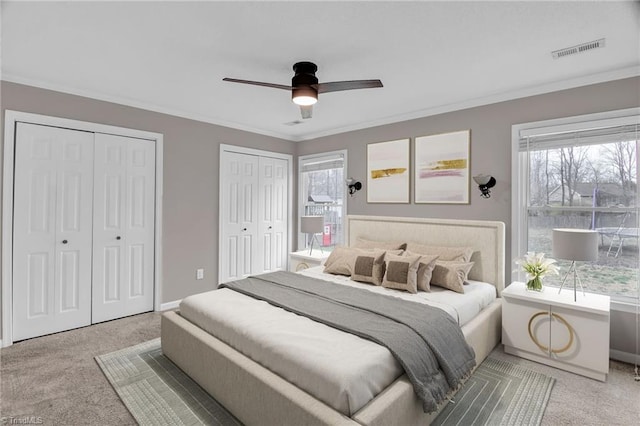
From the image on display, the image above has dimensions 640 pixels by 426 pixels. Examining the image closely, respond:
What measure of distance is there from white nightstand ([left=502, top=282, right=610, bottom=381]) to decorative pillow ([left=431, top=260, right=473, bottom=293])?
390 mm

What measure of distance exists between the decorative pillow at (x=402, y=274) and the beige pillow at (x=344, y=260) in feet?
1.12

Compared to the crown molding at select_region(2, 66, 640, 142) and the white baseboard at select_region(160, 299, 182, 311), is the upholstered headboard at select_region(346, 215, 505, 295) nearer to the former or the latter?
the crown molding at select_region(2, 66, 640, 142)

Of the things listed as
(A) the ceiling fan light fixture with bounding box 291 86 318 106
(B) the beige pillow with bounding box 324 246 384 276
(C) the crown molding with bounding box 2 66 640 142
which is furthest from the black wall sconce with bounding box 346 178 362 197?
(A) the ceiling fan light fixture with bounding box 291 86 318 106

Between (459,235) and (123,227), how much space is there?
3921 millimetres

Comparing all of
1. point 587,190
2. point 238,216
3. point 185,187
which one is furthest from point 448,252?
point 185,187

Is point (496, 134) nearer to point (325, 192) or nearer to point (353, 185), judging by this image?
point (353, 185)

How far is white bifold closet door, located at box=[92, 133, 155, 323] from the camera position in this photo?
3.56m

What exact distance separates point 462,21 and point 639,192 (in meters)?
2.24

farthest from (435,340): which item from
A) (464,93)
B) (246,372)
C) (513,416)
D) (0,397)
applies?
(0,397)

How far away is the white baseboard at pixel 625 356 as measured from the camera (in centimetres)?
274

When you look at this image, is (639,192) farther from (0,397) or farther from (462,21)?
(0,397)

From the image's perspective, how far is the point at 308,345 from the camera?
1.82 metres

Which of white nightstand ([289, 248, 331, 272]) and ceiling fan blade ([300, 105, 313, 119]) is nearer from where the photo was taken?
ceiling fan blade ([300, 105, 313, 119])

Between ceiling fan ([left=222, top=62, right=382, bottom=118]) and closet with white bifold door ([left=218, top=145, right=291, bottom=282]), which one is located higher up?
ceiling fan ([left=222, top=62, right=382, bottom=118])
